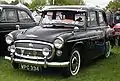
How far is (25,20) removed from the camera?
1058 centimetres

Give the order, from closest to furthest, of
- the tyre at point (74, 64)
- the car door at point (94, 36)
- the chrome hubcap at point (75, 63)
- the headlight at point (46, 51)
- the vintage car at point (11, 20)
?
1. the headlight at point (46, 51)
2. the tyre at point (74, 64)
3. the chrome hubcap at point (75, 63)
4. the car door at point (94, 36)
5. the vintage car at point (11, 20)

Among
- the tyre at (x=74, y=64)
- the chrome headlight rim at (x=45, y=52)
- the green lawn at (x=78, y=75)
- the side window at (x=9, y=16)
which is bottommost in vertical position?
the green lawn at (x=78, y=75)

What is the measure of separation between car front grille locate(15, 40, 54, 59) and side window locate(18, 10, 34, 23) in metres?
2.84

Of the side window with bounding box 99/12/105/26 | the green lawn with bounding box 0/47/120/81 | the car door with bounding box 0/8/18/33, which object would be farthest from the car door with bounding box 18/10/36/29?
the side window with bounding box 99/12/105/26

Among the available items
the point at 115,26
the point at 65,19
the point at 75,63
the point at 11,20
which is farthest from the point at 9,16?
the point at 115,26

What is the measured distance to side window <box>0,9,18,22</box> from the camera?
963cm

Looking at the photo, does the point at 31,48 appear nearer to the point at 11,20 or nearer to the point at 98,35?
the point at 98,35

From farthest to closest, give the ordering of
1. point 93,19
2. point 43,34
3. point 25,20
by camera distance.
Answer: point 25,20
point 93,19
point 43,34

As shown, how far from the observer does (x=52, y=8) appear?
9.09 meters

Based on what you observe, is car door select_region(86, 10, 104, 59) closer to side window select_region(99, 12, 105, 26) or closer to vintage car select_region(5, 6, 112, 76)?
vintage car select_region(5, 6, 112, 76)

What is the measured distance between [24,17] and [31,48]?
11.0ft

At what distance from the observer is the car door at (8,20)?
9.54 meters

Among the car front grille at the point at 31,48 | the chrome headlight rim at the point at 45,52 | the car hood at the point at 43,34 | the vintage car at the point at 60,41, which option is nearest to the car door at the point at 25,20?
the vintage car at the point at 60,41

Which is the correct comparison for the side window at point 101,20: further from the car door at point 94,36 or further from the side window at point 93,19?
the side window at point 93,19
